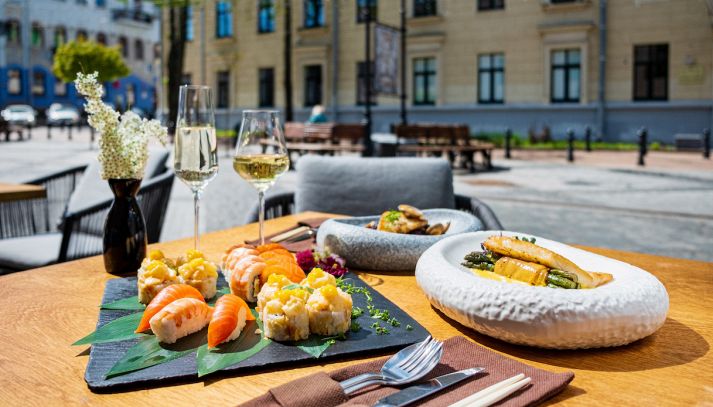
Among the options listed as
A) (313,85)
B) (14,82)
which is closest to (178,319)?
(313,85)

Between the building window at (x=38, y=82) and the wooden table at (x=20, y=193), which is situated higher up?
A: the building window at (x=38, y=82)

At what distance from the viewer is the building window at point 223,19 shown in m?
31.6

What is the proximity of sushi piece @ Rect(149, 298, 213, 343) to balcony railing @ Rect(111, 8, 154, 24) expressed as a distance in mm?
58472

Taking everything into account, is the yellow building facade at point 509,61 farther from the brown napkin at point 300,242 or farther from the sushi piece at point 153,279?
the sushi piece at point 153,279

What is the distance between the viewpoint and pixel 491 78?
25.0 meters

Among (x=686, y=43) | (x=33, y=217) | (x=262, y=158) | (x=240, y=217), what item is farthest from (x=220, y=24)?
(x=262, y=158)

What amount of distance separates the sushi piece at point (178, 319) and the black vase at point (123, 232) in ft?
2.37

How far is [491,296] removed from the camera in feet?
4.16

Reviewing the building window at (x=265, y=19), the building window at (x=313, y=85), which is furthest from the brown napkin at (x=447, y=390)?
the building window at (x=265, y=19)

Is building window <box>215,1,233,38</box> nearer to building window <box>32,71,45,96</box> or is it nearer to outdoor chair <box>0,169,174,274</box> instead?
building window <box>32,71,45,96</box>

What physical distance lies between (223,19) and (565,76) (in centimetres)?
1709

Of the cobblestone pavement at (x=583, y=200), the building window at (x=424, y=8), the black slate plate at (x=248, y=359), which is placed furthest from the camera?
the building window at (x=424, y=8)

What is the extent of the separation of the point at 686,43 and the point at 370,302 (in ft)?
77.5

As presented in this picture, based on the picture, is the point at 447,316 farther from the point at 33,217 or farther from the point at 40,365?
the point at 33,217
